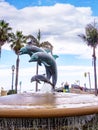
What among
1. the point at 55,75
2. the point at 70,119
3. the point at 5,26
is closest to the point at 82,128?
the point at 70,119

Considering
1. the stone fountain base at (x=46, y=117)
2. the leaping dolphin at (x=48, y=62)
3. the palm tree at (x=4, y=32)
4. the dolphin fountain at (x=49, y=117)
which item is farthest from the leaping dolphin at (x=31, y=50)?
the palm tree at (x=4, y=32)

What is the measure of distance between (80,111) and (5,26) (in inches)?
1308

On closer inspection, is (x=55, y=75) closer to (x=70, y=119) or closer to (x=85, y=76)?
(x=70, y=119)

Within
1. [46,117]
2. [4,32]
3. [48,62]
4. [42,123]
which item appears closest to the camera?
[46,117]

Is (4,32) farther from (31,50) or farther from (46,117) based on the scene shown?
(46,117)

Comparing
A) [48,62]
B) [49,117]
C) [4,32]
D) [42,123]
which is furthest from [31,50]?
[4,32]

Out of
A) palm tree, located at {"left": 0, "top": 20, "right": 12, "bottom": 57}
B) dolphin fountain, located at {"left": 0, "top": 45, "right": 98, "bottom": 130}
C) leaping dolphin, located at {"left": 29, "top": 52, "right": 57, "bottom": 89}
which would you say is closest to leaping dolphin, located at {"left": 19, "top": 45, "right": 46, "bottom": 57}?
leaping dolphin, located at {"left": 29, "top": 52, "right": 57, "bottom": 89}

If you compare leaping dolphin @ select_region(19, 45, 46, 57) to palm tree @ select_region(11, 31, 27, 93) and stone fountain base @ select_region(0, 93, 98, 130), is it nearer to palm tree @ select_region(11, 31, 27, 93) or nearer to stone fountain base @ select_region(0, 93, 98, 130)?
stone fountain base @ select_region(0, 93, 98, 130)

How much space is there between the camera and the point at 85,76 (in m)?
53.8

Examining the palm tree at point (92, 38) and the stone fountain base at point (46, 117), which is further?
the palm tree at point (92, 38)

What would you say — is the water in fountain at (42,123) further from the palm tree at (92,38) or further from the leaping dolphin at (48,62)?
the palm tree at (92,38)

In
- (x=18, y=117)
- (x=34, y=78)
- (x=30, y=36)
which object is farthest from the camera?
(x=30, y=36)

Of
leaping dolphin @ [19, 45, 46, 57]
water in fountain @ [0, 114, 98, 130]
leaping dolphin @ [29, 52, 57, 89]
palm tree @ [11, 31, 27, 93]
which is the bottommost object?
water in fountain @ [0, 114, 98, 130]

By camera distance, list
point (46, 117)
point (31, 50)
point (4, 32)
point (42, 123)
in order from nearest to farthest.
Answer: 1. point (46, 117)
2. point (42, 123)
3. point (31, 50)
4. point (4, 32)
